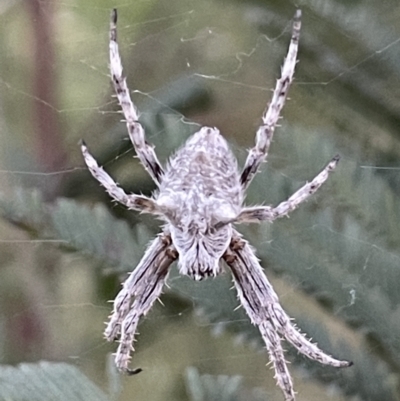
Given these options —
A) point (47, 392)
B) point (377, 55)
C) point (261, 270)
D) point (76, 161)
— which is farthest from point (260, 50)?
point (47, 392)

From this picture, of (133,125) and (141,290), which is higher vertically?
(133,125)

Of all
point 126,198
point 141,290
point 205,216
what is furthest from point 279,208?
point 141,290

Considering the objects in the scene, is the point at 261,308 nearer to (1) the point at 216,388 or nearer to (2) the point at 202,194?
(1) the point at 216,388

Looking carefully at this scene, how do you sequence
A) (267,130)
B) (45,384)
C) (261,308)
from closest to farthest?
(45,384)
(267,130)
(261,308)

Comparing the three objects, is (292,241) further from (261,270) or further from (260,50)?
(260,50)

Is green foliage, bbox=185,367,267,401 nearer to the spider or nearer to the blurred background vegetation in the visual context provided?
the blurred background vegetation

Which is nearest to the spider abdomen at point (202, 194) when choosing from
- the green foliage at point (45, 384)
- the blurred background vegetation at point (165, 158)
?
the blurred background vegetation at point (165, 158)
